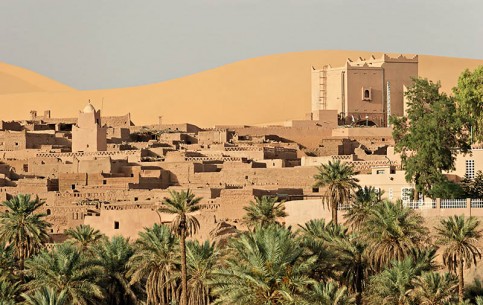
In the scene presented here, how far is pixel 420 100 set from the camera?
47688 millimetres

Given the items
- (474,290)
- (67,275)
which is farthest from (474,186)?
(67,275)

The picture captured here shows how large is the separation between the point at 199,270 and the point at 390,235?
201 inches

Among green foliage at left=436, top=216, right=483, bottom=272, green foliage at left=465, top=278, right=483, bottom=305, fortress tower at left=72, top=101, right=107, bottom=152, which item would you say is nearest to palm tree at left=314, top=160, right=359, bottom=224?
green foliage at left=436, top=216, right=483, bottom=272

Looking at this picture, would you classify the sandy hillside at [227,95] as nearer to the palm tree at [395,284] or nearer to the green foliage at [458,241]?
the green foliage at [458,241]

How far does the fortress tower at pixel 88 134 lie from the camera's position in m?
62.9

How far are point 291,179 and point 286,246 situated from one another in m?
23.0

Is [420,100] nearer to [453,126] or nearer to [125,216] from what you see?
[453,126]

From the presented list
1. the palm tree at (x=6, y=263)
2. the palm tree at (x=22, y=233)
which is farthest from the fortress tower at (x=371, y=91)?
the palm tree at (x=6, y=263)

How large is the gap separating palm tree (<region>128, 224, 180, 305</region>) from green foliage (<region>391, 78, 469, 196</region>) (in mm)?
10743

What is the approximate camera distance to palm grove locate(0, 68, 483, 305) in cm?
3070

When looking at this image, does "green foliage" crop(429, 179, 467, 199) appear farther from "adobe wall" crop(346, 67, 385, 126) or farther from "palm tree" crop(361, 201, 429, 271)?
"adobe wall" crop(346, 67, 385, 126)

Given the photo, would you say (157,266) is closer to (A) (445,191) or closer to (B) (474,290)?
(B) (474,290)

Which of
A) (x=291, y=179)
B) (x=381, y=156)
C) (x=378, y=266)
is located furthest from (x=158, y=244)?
(x=381, y=156)

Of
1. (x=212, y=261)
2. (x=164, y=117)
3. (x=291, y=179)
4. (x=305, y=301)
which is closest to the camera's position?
(x=305, y=301)
